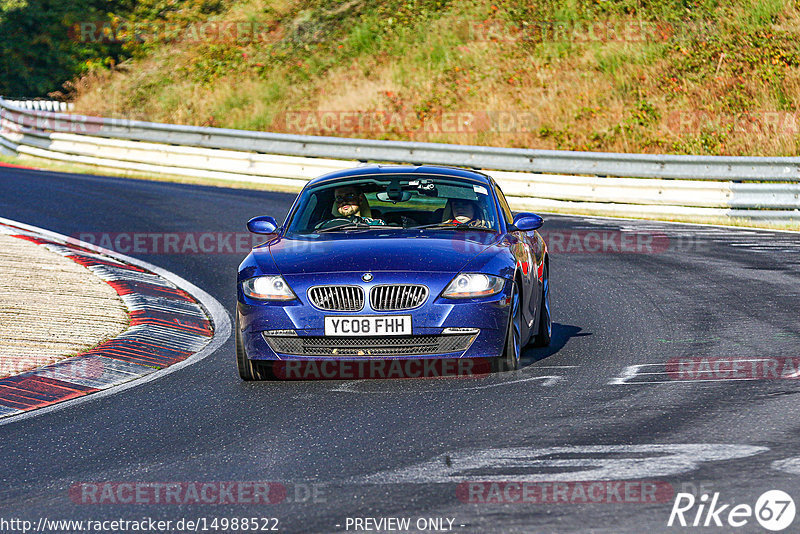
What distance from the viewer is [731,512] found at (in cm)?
477

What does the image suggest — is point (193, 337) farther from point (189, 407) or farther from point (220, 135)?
point (220, 135)

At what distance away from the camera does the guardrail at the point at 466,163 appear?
19.0 metres

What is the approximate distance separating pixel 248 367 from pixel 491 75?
22482mm

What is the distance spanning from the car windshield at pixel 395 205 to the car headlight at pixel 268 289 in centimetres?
113

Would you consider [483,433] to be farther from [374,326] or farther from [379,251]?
[379,251]

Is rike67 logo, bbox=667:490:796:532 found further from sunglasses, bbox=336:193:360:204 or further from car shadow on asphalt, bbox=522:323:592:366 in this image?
sunglasses, bbox=336:193:360:204

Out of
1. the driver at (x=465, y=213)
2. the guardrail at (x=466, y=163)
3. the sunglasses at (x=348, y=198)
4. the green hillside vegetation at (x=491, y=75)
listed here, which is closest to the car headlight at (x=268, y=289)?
the sunglasses at (x=348, y=198)

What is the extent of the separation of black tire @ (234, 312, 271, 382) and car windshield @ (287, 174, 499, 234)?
136 centimetres

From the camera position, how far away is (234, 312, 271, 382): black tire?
812 cm

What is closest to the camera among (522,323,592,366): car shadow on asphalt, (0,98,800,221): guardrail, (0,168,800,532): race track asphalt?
(0,168,800,532): race track asphalt

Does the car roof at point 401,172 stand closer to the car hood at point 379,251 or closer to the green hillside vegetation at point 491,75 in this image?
the car hood at point 379,251

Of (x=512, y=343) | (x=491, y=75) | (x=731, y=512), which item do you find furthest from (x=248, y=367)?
(x=491, y=75)

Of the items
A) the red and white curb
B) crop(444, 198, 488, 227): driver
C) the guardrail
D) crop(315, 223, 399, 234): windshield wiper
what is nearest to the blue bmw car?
crop(315, 223, 399, 234): windshield wiper

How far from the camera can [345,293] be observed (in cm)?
786
